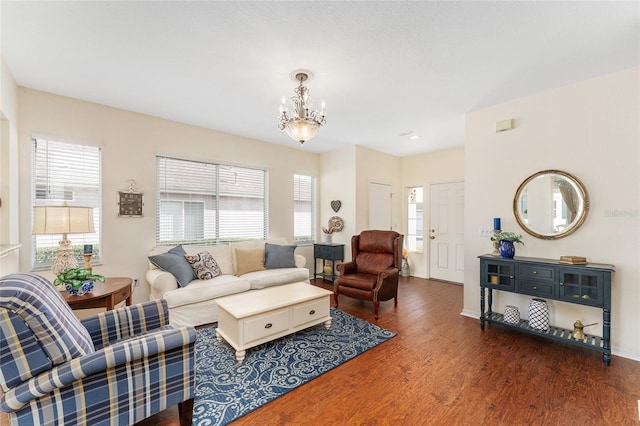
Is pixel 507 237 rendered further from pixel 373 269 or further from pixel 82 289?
pixel 82 289

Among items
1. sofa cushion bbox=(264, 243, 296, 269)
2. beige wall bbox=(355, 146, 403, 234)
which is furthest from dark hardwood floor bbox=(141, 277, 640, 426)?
beige wall bbox=(355, 146, 403, 234)

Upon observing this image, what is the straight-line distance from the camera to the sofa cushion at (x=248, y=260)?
3.98 meters

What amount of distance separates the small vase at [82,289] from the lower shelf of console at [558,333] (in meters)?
4.02

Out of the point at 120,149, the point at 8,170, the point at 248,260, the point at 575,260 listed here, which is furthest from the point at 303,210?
the point at 575,260

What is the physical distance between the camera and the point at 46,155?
304 centimetres

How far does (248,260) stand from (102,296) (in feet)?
6.27

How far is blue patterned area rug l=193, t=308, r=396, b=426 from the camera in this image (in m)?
1.86

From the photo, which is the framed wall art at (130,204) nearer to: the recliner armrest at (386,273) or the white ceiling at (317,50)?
the white ceiling at (317,50)

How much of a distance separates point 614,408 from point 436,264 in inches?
145

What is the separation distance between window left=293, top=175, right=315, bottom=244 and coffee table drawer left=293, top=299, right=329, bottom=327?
241 centimetres

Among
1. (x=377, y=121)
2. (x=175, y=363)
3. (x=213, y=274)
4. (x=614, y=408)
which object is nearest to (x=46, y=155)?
(x=213, y=274)

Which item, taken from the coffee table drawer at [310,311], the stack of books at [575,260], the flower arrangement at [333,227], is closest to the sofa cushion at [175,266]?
the coffee table drawer at [310,311]

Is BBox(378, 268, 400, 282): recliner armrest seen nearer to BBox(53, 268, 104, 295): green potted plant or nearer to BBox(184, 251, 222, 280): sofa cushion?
BBox(184, 251, 222, 280): sofa cushion

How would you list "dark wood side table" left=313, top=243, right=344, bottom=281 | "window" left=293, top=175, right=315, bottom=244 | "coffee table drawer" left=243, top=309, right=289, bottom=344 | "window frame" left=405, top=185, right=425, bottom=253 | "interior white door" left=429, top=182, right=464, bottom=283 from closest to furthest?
"coffee table drawer" left=243, top=309, right=289, bottom=344
"dark wood side table" left=313, top=243, right=344, bottom=281
"interior white door" left=429, top=182, right=464, bottom=283
"window" left=293, top=175, right=315, bottom=244
"window frame" left=405, top=185, right=425, bottom=253
